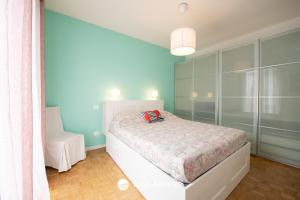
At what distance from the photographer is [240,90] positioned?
9.53ft

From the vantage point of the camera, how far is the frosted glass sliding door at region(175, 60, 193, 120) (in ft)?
13.0

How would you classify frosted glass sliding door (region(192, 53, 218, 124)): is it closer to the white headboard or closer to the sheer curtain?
the white headboard

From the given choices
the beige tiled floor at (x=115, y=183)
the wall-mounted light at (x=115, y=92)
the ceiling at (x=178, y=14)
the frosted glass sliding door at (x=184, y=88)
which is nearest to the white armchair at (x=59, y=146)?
the beige tiled floor at (x=115, y=183)

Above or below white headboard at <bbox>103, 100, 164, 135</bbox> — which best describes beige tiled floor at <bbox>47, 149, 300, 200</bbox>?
below

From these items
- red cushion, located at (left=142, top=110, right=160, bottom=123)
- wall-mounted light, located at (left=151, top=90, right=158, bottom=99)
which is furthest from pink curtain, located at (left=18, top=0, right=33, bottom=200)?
wall-mounted light, located at (left=151, top=90, right=158, bottom=99)

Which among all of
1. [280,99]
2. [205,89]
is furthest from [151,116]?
[280,99]

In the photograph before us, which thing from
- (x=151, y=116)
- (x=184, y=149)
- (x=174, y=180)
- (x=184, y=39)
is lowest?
(x=174, y=180)

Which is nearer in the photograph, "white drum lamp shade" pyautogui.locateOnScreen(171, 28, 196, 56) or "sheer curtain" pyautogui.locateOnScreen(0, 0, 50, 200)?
"sheer curtain" pyautogui.locateOnScreen(0, 0, 50, 200)

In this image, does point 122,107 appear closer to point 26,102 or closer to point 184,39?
point 184,39

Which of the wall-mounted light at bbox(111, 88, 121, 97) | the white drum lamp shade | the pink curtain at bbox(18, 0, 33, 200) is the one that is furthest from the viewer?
the wall-mounted light at bbox(111, 88, 121, 97)

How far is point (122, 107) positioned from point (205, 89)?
2.26 meters

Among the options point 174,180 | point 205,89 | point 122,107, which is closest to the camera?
point 174,180

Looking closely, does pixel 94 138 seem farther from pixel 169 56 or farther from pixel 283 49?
pixel 283 49

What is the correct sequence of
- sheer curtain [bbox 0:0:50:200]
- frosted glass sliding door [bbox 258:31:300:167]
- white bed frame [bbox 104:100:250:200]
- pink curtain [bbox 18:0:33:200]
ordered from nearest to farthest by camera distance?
1. sheer curtain [bbox 0:0:50:200]
2. pink curtain [bbox 18:0:33:200]
3. white bed frame [bbox 104:100:250:200]
4. frosted glass sliding door [bbox 258:31:300:167]
